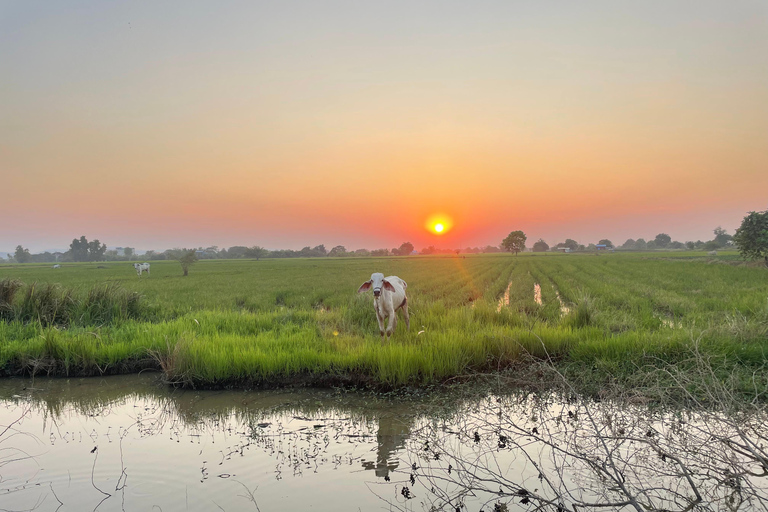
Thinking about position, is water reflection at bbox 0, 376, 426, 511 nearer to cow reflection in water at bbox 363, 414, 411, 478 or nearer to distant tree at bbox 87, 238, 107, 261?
cow reflection in water at bbox 363, 414, 411, 478

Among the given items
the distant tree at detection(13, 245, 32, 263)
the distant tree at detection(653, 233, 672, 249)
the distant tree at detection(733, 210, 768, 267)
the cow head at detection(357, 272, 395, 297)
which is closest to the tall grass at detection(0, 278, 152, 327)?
the cow head at detection(357, 272, 395, 297)

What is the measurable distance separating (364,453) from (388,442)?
349 mm

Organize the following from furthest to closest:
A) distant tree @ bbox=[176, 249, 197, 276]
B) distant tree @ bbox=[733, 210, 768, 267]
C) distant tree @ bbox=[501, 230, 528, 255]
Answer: distant tree @ bbox=[501, 230, 528, 255] → distant tree @ bbox=[176, 249, 197, 276] → distant tree @ bbox=[733, 210, 768, 267]

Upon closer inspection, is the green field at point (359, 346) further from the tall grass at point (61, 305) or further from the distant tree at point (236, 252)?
the distant tree at point (236, 252)

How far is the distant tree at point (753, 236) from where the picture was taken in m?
32.8

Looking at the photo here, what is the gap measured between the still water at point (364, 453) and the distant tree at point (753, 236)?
38399 millimetres

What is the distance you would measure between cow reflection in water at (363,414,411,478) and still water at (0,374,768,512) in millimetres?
22

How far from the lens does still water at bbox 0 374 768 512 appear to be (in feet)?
10.8

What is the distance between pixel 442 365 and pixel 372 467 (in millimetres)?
2819

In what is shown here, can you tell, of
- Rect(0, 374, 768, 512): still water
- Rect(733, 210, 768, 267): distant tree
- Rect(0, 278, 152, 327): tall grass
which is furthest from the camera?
Rect(733, 210, 768, 267): distant tree

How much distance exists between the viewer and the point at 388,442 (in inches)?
180

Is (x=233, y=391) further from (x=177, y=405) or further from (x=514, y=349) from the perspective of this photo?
(x=514, y=349)

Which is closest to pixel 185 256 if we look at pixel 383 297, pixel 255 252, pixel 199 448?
pixel 383 297

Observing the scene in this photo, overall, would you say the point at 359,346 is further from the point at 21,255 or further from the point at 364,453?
the point at 21,255
